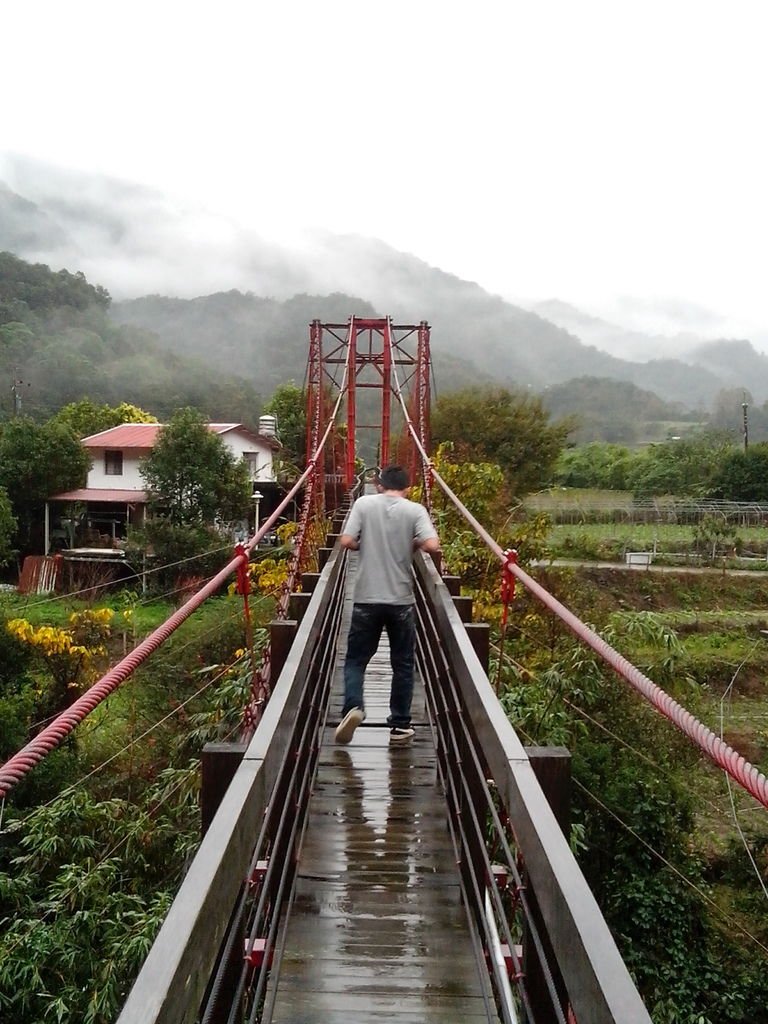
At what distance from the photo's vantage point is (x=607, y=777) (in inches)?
299

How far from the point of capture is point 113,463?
83.1 feet

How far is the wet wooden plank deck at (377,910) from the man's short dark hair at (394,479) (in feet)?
3.34

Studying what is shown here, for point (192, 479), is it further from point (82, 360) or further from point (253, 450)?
point (82, 360)

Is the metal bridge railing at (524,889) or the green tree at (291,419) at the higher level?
the green tree at (291,419)

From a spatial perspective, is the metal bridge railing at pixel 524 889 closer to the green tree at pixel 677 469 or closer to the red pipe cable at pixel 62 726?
the red pipe cable at pixel 62 726

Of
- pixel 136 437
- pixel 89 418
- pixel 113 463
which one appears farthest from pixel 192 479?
pixel 89 418

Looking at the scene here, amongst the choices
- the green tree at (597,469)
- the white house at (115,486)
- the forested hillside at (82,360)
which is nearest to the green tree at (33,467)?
the white house at (115,486)

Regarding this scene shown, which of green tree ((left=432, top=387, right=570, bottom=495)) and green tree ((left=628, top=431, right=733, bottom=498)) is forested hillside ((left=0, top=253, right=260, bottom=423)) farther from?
green tree ((left=628, top=431, right=733, bottom=498))

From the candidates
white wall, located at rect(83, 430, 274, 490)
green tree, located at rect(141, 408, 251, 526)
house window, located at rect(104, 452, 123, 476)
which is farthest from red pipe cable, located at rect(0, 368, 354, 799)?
house window, located at rect(104, 452, 123, 476)

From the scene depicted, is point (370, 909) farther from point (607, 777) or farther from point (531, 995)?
point (607, 777)

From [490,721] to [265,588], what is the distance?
8.01 metres

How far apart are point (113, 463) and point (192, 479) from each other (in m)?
4.87

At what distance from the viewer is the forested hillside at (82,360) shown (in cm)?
5258

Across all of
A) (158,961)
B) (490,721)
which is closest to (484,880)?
(490,721)
